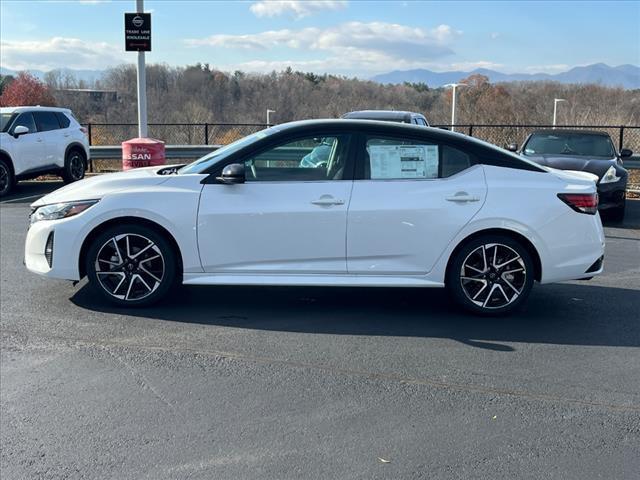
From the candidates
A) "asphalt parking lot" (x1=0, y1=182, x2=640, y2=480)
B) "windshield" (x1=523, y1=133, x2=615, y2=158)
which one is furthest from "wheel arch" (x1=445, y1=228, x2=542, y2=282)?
"windshield" (x1=523, y1=133, x2=615, y2=158)

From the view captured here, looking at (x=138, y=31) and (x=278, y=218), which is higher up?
(x=138, y=31)

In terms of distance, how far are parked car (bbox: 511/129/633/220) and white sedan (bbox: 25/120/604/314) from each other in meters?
5.47

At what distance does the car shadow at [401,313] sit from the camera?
17.8 ft

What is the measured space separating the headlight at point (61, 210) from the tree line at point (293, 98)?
1824 inches

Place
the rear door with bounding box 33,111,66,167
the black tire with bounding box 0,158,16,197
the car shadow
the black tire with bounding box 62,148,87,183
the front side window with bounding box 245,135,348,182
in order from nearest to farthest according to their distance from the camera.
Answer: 1. the car shadow
2. the front side window with bounding box 245,135,348,182
3. the black tire with bounding box 0,158,16,197
4. the rear door with bounding box 33,111,66,167
5. the black tire with bounding box 62,148,87,183

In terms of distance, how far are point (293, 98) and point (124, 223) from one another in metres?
58.0

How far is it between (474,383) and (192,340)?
210 cm

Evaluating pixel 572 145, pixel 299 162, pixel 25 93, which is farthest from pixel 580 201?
pixel 25 93

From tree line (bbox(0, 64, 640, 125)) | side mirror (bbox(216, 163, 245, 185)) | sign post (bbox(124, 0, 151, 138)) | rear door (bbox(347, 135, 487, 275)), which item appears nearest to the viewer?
side mirror (bbox(216, 163, 245, 185))

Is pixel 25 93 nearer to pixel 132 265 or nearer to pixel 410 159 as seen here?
pixel 132 265

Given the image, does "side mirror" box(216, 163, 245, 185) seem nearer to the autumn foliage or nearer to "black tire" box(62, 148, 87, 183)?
"black tire" box(62, 148, 87, 183)

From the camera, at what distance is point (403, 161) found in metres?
5.79

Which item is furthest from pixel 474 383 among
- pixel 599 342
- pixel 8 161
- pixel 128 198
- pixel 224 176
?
pixel 8 161

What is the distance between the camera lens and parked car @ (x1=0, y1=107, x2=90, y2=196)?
13.3 meters
